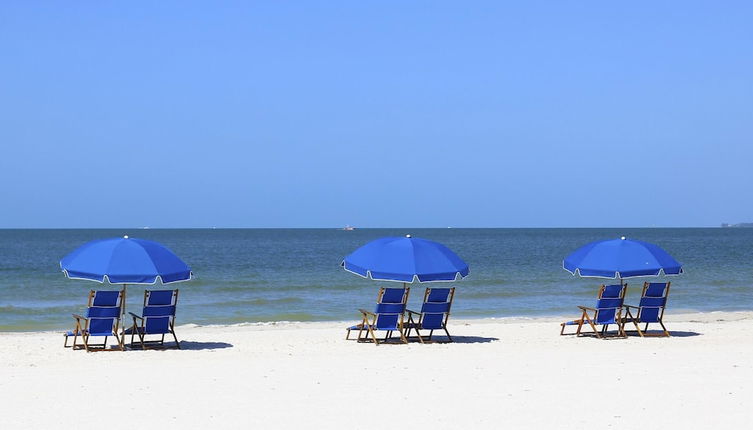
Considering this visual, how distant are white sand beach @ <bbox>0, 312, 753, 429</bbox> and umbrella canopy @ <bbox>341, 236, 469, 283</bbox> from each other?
3.13 feet

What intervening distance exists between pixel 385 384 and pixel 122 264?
409 centimetres

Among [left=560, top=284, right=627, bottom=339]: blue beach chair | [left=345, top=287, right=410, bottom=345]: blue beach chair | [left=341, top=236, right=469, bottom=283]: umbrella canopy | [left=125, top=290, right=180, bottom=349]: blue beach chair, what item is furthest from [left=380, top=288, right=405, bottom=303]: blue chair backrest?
[left=125, top=290, right=180, bottom=349]: blue beach chair

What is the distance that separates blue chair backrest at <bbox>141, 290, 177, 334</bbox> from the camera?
11961mm

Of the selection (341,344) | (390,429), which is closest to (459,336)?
(341,344)

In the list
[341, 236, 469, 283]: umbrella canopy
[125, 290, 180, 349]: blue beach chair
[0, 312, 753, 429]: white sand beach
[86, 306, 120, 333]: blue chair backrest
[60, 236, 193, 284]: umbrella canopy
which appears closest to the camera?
[0, 312, 753, 429]: white sand beach

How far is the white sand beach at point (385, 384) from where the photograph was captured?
723 centimetres

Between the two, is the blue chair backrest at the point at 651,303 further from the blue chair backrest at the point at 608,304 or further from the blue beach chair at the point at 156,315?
the blue beach chair at the point at 156,315

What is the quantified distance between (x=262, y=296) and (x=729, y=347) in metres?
16.5

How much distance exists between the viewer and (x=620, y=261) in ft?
42.7

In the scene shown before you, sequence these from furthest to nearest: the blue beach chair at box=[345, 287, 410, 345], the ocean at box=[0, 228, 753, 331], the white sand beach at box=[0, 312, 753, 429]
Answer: the ocean at box=[0, 228, 753, 331] < the blue beach chair at box=[345, 287, 410, 345] < the white sand beach at box=[0, 312, 753, 429]

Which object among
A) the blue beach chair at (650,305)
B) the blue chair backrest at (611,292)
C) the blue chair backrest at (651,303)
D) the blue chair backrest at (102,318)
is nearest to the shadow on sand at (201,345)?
the blue chair backrest at (102,318)

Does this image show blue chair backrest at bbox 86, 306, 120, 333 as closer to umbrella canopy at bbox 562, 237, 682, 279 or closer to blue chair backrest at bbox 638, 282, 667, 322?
umbrella canopy at bbox 562, 237, 682, 279

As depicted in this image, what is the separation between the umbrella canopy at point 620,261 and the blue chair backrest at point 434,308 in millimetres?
1678

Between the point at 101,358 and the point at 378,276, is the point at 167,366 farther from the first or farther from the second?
the point at 378,276
